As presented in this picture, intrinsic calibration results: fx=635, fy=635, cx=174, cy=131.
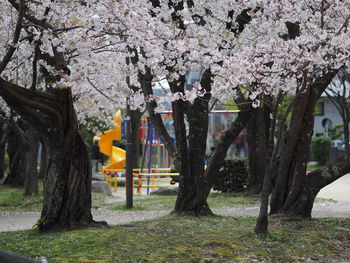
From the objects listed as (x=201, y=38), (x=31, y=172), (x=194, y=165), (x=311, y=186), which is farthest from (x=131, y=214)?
(x=201, y=38)

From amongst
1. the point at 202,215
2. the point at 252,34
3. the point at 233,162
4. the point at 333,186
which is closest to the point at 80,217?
the point at 202,215

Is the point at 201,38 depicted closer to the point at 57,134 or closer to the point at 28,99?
the point at 57,134

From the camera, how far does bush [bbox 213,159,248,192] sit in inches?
826

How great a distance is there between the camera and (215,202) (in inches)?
715

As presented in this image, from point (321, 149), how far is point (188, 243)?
1324 inches

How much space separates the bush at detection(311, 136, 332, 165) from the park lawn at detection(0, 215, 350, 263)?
100 feet

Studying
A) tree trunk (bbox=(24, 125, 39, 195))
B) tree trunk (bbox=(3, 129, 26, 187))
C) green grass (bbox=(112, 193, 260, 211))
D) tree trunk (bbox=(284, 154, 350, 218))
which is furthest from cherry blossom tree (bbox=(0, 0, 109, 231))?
tree trunk (bbox=(3, 129, 26, 187))

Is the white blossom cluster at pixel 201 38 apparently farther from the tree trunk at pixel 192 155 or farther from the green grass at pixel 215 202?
the green grass at pixel 215 202

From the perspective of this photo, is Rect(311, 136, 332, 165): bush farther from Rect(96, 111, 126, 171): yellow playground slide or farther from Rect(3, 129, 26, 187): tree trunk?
Rect(3, 129, 26, 187): tree trunk

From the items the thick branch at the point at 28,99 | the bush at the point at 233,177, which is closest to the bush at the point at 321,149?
the bush at the point at 233,177

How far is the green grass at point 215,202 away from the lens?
676 inches

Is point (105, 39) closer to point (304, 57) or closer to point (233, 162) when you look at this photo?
point (304, 57)

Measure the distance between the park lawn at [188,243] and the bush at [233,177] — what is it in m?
9.33

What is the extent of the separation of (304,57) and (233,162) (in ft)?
38.7
